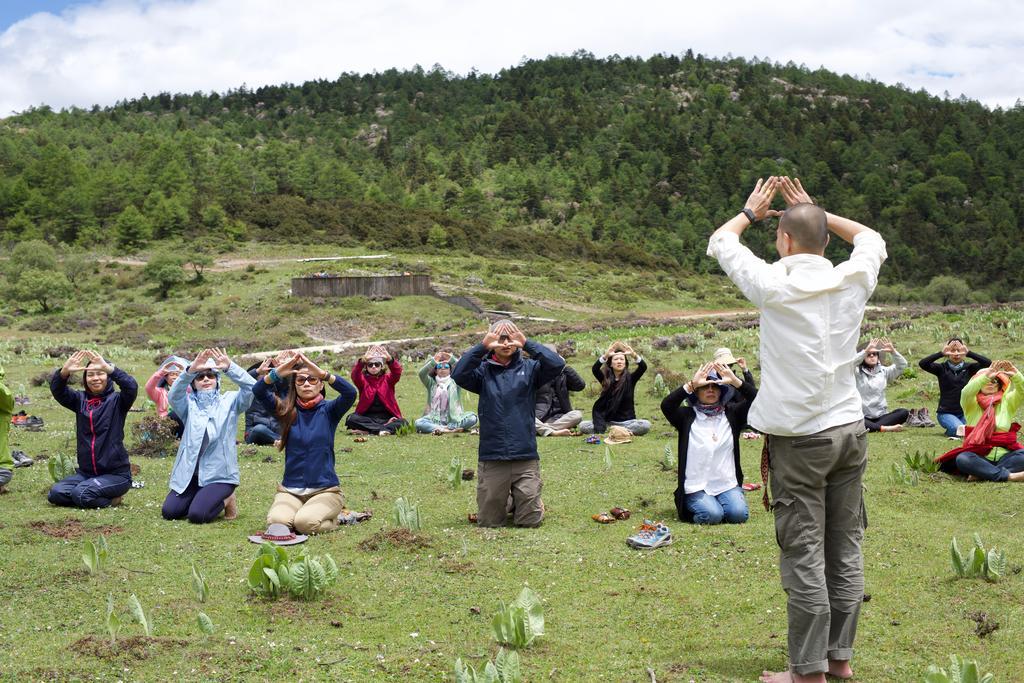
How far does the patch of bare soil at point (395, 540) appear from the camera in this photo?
23.5 feet

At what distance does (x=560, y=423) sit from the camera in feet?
46.4

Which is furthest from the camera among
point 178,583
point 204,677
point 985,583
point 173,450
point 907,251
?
point 907,251

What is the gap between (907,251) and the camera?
10475 centimetres

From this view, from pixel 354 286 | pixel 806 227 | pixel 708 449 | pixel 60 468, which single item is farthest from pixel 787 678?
pixel 354 286

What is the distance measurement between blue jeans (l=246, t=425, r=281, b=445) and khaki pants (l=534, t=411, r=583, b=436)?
393 cm

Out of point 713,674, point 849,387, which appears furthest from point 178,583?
point 849,387

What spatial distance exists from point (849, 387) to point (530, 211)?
346 ft

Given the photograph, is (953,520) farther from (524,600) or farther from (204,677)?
(204,677)

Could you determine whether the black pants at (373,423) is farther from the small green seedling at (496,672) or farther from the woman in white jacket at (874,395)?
the small green seedling at (496,672)

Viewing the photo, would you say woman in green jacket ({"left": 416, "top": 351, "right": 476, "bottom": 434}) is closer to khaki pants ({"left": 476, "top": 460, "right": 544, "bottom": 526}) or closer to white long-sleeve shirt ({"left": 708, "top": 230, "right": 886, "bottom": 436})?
khaki pants ({"left": 476, "top": 460, "right": 544, "bottom": 526})

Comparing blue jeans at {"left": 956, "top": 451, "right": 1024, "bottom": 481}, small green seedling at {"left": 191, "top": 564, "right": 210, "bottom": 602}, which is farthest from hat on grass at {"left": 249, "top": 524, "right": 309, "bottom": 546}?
blue jeans at {"left": 956, "top": 451, "right": 1024, "bottom": 481}

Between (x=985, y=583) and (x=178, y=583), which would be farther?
(x=178, y=583)

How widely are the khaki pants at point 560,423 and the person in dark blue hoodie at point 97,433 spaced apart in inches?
258

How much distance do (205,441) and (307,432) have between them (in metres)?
1.14
